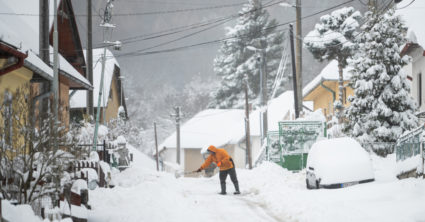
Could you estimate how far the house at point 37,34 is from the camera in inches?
614

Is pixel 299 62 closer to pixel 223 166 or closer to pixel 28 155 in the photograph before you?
pixel 223 166

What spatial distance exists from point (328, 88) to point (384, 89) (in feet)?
40.8

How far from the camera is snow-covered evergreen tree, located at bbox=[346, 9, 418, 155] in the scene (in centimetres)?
2053

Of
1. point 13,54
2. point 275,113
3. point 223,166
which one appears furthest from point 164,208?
point 275,113

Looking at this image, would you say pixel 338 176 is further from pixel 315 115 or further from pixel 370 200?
pixel 315 115

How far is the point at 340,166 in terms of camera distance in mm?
14094

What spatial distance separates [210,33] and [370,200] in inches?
5550

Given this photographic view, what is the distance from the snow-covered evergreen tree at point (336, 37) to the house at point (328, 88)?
4.50 feet

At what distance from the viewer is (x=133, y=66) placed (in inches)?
5748

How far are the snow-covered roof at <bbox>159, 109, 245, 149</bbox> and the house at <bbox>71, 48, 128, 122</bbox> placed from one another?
9.59 metres

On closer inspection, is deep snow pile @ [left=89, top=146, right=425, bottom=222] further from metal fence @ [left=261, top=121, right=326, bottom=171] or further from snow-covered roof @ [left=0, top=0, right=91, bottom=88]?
metal fence @ [left=261, top=121, right=326, bottom=171]

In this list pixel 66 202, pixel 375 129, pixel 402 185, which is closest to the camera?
pixel 66 202

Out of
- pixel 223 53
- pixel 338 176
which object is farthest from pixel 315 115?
pixel 223 53

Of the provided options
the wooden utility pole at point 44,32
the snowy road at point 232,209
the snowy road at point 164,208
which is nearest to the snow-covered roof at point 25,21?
the wooden utility pole at point 44,32
